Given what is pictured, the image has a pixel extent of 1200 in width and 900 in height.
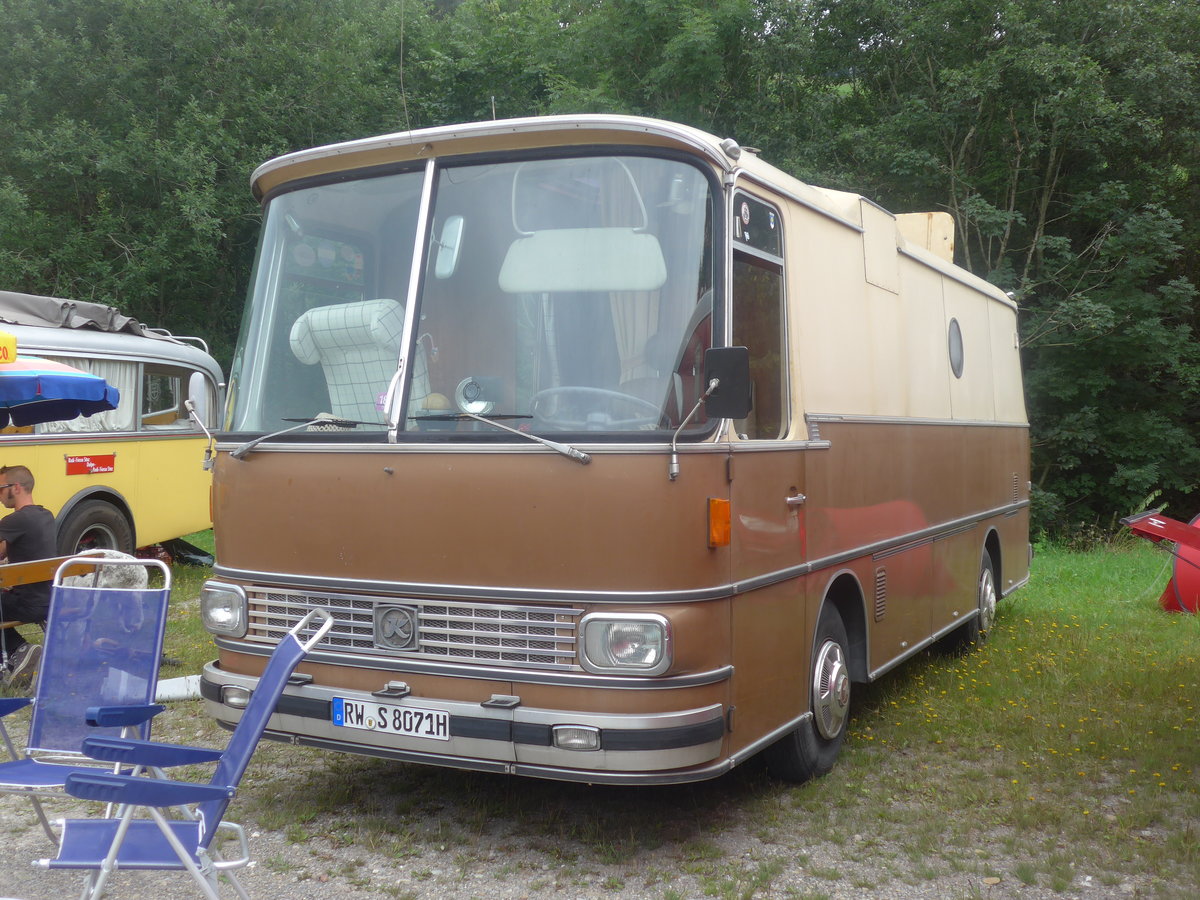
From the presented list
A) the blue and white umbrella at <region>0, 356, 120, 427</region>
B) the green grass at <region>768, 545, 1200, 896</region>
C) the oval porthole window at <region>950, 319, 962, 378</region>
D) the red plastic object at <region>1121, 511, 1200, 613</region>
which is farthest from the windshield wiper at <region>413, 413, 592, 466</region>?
the red plastic object at <region>1121, 511, 1200, 613</region>

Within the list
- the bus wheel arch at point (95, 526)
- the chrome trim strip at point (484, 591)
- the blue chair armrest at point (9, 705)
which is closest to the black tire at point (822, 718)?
the chrome trim strip at point (484, 591)

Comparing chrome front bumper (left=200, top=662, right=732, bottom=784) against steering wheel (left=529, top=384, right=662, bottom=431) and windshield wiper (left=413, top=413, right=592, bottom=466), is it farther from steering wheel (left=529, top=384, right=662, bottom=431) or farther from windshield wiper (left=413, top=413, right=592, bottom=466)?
steering wheel (left=529, top=384, right=662, bottom=431)

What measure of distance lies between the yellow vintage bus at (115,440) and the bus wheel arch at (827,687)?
658 centimetres

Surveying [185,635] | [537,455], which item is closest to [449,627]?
[537,455]

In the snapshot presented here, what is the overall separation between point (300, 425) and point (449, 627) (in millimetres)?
1166

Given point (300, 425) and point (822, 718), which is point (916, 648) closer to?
point (822, 718)

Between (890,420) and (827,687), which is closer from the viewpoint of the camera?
(827,687)

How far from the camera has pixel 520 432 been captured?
472 centimetres

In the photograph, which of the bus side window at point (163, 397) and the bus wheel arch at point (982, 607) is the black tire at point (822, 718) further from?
the bus side window at point (163, 397)

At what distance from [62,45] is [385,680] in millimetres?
22199

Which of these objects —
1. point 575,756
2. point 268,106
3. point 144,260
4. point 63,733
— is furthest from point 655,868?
point 268,106

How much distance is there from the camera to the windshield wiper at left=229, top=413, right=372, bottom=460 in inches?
203

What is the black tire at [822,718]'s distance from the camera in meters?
5.87

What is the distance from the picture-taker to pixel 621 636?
15.1ft
